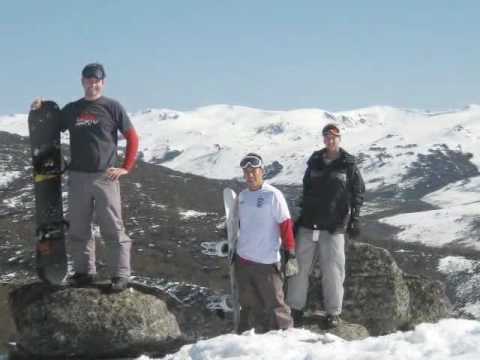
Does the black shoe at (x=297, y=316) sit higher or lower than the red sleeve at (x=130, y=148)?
lower

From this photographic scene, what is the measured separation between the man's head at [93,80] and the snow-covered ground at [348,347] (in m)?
4.17

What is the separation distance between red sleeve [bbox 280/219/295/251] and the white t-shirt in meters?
0.07

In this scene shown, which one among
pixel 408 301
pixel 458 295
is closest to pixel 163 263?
pixel 458 295

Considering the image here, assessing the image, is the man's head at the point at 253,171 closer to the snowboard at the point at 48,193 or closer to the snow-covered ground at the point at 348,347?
the snow-covered ground at the point at 348,347

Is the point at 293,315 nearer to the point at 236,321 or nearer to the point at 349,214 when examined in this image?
the point at 236,321

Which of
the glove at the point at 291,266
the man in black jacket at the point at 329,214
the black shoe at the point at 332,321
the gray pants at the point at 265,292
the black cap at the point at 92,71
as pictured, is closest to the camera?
the black cap at the point at 92,71

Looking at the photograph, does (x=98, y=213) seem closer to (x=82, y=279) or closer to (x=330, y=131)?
(x=82, y=279)

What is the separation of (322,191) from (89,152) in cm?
383

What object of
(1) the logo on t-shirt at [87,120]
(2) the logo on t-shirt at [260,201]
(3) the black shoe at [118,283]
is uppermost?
(1) the logo on t-shirt at [87,120]

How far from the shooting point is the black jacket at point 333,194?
32.3 ft

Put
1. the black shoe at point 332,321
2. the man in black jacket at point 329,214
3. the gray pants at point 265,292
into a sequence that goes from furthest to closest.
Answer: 1. the black shoe at point 332,321
2. the man in black jacket at point 329,214
3. the gray pants at point 265,292

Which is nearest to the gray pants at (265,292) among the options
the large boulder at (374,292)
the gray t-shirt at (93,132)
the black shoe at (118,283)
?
the black shoe at (118,283)

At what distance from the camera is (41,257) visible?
405 inches

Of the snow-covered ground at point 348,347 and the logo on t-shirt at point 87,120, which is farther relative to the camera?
the logo on t-shirt at point 87,120
